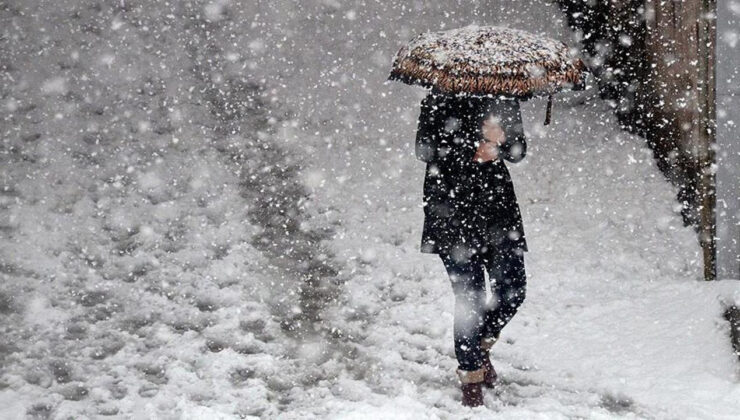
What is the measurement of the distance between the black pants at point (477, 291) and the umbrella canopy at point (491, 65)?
950 mm

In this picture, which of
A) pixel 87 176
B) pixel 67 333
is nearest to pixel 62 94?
pixel 87 176

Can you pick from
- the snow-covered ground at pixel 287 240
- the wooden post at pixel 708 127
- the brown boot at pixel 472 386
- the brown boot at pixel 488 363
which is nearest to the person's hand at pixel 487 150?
the brown boot at pixel 488 363

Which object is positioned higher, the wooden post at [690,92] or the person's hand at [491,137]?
the wooden post at [690,92]

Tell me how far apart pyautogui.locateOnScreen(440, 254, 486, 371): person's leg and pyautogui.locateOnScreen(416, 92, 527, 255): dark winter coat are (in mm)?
96

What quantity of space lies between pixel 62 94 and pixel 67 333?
4.81 m

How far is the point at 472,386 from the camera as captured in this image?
4.52 m

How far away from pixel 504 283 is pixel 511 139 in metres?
0.81

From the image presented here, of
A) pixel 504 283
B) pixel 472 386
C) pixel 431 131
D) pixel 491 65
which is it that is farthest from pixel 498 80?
pixel 472 386

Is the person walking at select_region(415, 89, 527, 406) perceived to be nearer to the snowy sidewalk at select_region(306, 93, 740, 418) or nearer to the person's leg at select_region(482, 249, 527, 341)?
the person's leg at select_region(482, 249, 527, 341)

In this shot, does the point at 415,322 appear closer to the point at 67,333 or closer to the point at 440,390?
the point at 440,390

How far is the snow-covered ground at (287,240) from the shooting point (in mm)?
4949

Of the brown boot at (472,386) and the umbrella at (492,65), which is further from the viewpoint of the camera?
the brown boot at (472,386)

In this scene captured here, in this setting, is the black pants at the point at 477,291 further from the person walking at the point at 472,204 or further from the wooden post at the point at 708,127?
the wooden post at the point at 708,127

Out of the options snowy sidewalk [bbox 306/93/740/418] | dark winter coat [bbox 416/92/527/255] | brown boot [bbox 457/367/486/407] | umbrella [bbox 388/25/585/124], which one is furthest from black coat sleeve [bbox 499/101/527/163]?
snowy sidewalk [bbox 306/93/740/418]
